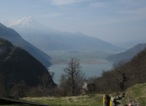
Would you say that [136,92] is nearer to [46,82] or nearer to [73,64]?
[73,64]

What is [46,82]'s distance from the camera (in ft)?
410

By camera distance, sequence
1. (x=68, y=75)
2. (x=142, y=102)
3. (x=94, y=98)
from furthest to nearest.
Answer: (x=68, y=75) → (x=94, y=98) → (x=142, y=102)

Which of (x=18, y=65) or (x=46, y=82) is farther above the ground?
(x=18, y=65)

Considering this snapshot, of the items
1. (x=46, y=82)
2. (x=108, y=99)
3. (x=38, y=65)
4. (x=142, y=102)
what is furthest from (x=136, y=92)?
(x=38, y=65)

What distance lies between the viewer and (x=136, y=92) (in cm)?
4147

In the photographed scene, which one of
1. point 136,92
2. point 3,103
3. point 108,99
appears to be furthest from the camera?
point 136,92

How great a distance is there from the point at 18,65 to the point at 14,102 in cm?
15622

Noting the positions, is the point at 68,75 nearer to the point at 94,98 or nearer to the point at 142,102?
the point at 94,98

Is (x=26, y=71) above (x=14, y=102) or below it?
above

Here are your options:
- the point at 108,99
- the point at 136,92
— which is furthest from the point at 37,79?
the point at 108,99

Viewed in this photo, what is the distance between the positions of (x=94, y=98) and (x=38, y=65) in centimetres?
15535

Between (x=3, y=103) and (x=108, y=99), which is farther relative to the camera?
(x=3, y=103)

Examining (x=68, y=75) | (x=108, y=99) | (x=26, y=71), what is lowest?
(x=108, y=99)

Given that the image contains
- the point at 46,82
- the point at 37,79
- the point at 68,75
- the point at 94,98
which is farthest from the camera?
the point at 37,79
